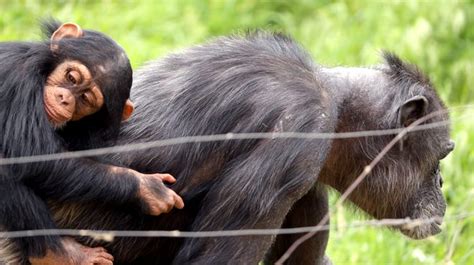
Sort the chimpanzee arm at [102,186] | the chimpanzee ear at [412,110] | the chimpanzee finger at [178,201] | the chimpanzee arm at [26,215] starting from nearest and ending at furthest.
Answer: the chimpanzee arm at [26,215] < the chimpanzee arm at [102,186] < the chimpanzee finger at [178,201] < the chimpanzee ear at [412,110]

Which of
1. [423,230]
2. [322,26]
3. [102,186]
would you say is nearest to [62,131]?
[102,186]

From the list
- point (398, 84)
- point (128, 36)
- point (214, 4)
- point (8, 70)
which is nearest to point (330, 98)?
point (398, 84)

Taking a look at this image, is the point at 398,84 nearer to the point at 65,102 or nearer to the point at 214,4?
the point at 65,102

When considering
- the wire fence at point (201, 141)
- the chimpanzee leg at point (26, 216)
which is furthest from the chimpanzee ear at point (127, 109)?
the chimpanzee leg at point (26, 216)

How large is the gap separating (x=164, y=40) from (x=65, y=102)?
186 inches

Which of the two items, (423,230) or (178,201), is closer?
(178,201)

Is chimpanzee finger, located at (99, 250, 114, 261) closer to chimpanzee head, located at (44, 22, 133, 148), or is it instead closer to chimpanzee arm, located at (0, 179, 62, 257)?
chimpanzee arm, located at (0, 179, 62, 257)

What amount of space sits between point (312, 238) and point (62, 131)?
1642 mm

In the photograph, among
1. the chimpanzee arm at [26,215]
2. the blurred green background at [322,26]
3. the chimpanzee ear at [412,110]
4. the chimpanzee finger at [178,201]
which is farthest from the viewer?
the blurred green background at [322,26]

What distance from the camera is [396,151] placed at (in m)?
5.79

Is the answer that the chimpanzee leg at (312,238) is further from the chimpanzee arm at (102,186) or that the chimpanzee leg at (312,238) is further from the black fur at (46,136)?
the black fur at (46,136)

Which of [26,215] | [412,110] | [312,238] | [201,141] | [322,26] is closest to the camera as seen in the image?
[26,215]

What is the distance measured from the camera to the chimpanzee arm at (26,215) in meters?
4.80

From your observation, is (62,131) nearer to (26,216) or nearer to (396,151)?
(26,216)
